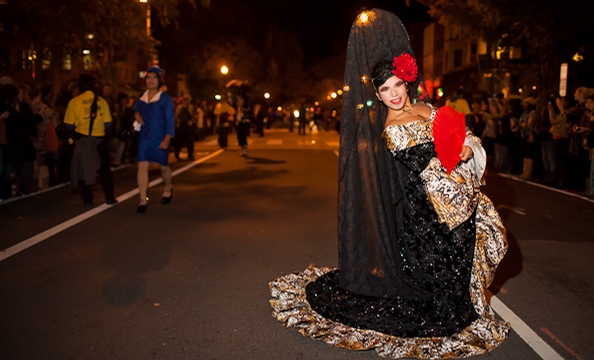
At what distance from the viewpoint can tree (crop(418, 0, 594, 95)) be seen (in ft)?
57.1

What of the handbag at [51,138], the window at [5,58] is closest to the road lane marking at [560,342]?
the handbag at [51,138]

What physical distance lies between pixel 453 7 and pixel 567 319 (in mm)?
19748

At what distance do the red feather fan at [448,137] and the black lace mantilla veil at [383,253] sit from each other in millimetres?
133

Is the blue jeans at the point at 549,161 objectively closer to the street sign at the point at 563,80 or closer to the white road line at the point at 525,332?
the street sign at the point at 563,80

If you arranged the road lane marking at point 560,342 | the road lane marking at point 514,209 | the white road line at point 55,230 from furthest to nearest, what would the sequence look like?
the road lane marking at point 514,209 < the white road line at point 55,230 < the road lane marking at point 560,342

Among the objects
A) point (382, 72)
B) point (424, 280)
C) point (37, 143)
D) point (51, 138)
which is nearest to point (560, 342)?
point (424, 280)

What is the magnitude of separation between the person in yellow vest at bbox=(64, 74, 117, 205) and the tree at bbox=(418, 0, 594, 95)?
42.7 feet

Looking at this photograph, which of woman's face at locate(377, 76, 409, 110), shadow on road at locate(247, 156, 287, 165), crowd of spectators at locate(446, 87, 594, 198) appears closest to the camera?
woman's face at locate(377, 76, 409, 110)

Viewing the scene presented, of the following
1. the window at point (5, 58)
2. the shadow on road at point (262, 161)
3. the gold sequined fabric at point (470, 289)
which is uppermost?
the window at point (5, 58)

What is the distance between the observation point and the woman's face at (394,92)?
4.20 metres

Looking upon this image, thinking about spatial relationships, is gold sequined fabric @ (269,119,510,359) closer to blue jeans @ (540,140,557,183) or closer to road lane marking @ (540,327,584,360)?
road lane marking @ (540,327,584,360)

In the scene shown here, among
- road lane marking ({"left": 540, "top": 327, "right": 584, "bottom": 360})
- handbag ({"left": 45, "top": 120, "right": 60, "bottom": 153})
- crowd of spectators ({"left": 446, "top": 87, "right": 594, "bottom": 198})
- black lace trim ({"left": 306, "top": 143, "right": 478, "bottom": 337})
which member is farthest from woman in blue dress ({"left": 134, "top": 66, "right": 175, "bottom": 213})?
crowd of spectators ({"left": 446, "top": 87, "right": 594, "bottom": 198})

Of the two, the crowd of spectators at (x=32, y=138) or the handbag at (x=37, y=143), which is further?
the handbag at (x=37, y=143)

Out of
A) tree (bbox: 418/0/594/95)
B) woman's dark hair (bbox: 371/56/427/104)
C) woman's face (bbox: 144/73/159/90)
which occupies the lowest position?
woman's dark hair (bbox: 371/56/427/104)
